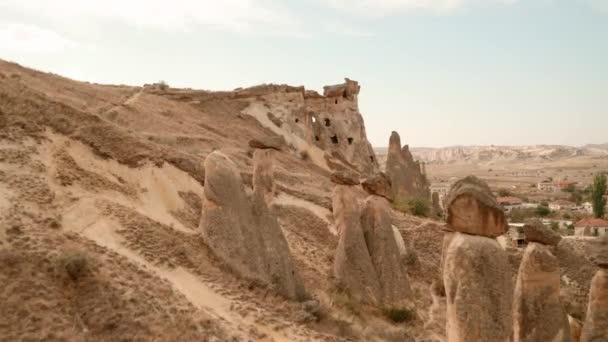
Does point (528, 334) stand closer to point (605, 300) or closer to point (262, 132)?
point (605, 300)

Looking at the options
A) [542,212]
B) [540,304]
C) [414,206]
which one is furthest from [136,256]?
[542,212]

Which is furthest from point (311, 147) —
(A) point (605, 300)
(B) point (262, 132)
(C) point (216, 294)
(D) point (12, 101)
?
(A) point (605, 300)

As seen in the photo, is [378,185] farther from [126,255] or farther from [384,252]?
[126,255]

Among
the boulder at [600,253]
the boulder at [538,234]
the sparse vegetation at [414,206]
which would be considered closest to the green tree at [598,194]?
the sparse vegetation at [414,206]

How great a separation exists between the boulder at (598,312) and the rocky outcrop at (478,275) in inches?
82.8

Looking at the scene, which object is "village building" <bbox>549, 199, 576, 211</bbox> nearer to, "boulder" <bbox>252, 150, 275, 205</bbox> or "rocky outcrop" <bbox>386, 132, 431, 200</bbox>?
"rocky outcrop" <bbox>386, 132, 431, 200</bbox>

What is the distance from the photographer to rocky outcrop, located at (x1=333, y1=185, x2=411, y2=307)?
1223 centimetres

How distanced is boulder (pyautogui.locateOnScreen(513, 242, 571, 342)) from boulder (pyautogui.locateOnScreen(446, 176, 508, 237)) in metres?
1.43

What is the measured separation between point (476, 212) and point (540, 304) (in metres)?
2.01

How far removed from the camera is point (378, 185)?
41.2 ft

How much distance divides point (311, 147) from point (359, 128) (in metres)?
5.82

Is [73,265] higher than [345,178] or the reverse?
the reverse

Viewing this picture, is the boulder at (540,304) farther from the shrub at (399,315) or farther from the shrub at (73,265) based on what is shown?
the shrub at (73,265)

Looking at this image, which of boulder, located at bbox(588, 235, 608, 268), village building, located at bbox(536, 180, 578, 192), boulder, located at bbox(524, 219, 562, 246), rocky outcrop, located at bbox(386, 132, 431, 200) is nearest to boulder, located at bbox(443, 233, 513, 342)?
boulder, located at bbox(524, 219, 562, 246)
